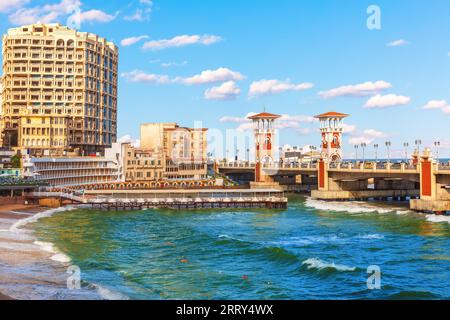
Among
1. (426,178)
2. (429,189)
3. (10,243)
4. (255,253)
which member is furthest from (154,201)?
(429,189)

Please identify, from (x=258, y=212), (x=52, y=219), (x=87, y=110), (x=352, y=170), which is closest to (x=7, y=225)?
(x=52, y=219)

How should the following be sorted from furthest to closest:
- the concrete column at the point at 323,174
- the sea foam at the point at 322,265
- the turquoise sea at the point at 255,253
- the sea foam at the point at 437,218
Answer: the concrete column at the point at 323,174 < the sea foam at the point at 437,218 < the sea foam at the point at 322,265 < the turquoise sea at the point at 255,253

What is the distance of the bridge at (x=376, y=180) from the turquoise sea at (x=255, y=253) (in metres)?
5.82

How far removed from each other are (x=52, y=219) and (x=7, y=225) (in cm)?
1258

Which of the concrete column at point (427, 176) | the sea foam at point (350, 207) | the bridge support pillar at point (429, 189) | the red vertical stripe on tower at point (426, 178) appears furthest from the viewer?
the sea foam at point (350, 207)

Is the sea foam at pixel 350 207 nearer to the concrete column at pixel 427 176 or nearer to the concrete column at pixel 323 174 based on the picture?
the concrete column at pixel 323 174

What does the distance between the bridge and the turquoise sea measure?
582cm

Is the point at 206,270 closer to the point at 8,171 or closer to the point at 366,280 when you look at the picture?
the point at 366,280

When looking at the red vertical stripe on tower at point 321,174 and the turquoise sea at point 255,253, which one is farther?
the red vertical stripe on tower at point 321,174

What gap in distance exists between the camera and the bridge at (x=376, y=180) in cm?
9781

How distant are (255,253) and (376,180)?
95.4m

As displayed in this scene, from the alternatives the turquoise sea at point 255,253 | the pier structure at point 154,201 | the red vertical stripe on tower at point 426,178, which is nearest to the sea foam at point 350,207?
the turquoise sea at point 255,253

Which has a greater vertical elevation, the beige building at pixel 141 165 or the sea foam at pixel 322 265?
the beige building at pixel 141 165
